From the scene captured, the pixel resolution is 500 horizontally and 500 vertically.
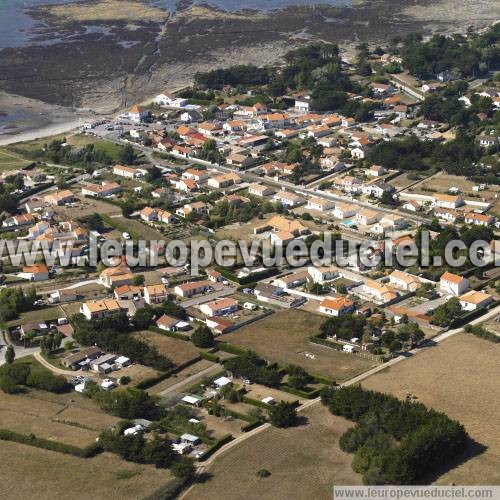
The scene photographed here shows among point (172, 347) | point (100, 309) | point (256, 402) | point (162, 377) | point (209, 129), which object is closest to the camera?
point (256, 402)

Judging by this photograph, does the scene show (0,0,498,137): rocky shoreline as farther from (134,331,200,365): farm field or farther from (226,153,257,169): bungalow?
(134,331,200,365): farm field

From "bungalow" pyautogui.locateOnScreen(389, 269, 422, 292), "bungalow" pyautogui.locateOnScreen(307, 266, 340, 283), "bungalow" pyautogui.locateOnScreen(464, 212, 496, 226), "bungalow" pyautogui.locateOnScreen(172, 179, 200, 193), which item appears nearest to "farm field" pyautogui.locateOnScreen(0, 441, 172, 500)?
"bungalow" pyautogui.locateOnScreen(307, 266, 340, 283)

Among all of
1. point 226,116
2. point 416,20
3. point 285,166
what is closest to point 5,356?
point 285,166

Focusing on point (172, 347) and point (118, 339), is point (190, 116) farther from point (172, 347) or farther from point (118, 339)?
point (118, 339)

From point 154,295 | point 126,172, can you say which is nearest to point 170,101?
point 126,172

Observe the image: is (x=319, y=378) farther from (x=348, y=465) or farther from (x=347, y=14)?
(x=347, y=14)

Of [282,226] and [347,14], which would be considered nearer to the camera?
[282,226]

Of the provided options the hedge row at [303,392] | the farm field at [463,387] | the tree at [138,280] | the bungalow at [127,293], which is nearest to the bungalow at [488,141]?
the farm field at [463,387]
